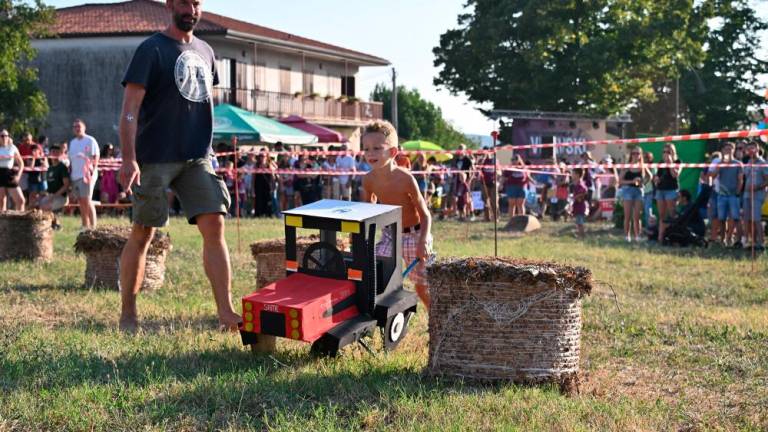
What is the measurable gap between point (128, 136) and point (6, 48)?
115 ft

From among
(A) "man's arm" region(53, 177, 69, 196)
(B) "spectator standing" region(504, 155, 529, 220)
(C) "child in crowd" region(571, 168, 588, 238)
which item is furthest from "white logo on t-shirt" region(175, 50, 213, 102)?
(B) "spectator standing" region(504, 155, 529, 220)

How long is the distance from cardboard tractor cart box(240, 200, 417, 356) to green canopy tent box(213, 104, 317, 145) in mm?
22329

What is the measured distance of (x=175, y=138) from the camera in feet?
21.0

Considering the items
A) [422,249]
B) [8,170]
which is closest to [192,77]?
[422,249]

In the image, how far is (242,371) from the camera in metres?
5.51

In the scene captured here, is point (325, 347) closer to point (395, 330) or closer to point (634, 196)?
point (395, 330)

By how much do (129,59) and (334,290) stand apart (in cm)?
4389

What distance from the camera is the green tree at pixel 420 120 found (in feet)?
Result: 361

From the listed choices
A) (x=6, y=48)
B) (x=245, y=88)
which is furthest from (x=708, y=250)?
(x=245, y=88)

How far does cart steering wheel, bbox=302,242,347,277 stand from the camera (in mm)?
Answer: 6059

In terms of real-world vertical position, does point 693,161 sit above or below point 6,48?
below

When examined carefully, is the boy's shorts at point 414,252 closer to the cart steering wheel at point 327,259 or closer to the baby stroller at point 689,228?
the cart steering wheel at point 327,259

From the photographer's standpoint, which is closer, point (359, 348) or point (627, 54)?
point (359, 348)

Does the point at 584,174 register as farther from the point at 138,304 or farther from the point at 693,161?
the point at 138,304
